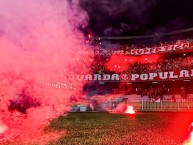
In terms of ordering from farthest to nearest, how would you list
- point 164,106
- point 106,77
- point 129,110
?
point 106,77 < point 129,110 < point 164,106

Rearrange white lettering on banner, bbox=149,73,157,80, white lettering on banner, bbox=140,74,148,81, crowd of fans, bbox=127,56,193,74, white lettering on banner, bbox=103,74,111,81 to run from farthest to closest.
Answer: white lettering on banner, bbox=103,74,111,81
white lettering on banner, bbox=140,74,148,81
white lettering on banner, bbox=149,73,157,80
crowd of fans, bbox=127,56,193,74

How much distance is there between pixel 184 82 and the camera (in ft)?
109

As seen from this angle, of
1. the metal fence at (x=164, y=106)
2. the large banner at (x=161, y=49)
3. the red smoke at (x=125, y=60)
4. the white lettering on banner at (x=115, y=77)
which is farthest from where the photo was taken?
the red smoke at (x=125, y=60)

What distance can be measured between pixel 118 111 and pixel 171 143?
16.4 metres

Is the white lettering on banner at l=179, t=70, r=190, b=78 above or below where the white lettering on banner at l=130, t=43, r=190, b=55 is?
below

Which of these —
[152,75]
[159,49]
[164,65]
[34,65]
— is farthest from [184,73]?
[34,65]

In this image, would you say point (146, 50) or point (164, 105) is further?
point (146, 50)

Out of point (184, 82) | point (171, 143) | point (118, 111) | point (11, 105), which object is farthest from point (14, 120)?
point (184, 82)

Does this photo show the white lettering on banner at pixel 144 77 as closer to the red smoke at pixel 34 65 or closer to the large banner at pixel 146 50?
the large banner at pixel 146 50

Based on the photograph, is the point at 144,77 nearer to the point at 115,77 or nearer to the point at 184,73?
the point at 115,77

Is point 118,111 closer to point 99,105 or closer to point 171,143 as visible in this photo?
point 99,105

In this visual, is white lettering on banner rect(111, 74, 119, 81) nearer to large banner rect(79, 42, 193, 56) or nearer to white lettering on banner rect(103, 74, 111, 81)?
white lettering on banner rect(103, 74, 111, 81)

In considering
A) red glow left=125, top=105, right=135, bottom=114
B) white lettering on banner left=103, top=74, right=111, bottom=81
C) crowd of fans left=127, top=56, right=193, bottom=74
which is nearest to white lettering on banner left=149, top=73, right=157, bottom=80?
crowd of fans left=127, top=56, right=193, bottom=74

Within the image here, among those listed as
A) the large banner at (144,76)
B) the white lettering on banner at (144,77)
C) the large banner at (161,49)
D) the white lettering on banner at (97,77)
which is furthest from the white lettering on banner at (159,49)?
the white lettering on banner at (97,77)
